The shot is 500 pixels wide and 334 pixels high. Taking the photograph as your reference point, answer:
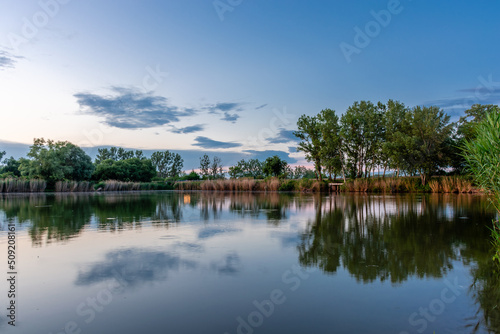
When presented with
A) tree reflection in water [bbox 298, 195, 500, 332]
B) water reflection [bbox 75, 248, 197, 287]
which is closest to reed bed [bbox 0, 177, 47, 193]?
water reflection [bbox 75, 248, 197, 287]

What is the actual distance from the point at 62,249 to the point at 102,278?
2.74 m

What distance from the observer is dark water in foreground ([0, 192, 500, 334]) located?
3818 mm

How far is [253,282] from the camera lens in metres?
5.21

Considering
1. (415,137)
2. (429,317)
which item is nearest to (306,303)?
(429,317)

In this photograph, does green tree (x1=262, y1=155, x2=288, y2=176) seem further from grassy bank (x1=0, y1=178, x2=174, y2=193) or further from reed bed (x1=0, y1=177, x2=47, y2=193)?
reed bed (x1=0, y1=177, x2=47, y2=193)

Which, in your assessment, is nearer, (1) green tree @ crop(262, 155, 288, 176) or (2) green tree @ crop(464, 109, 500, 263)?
(2) green tree @ crop(464, 109, 500, 263)

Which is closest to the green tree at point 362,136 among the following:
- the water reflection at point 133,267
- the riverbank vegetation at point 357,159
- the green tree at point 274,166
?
the riverbank vegetation at point 357,159

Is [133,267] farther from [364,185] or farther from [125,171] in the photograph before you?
[125,171]

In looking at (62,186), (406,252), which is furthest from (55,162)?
(406,252)

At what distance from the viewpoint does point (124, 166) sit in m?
55.9

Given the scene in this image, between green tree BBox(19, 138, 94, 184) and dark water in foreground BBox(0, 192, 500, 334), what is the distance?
109ft

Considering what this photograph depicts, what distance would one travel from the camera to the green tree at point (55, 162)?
124 ft

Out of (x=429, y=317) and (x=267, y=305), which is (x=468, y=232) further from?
(x=267, y=305)

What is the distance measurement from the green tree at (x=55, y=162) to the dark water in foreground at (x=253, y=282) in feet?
109
